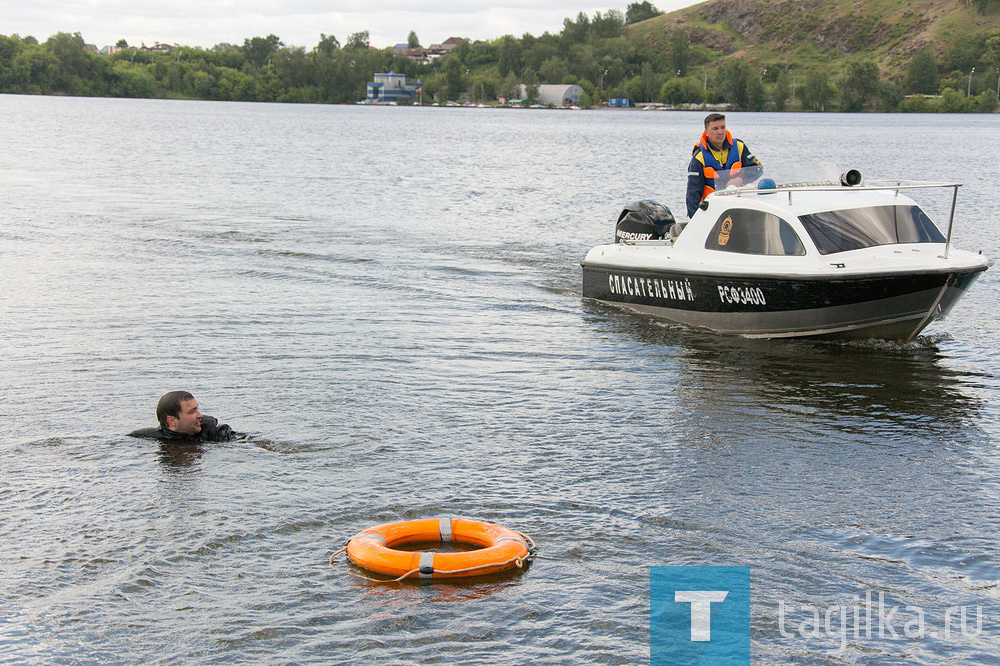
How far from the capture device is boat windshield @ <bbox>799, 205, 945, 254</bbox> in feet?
44.9

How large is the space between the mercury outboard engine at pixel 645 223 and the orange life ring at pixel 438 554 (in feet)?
31.6

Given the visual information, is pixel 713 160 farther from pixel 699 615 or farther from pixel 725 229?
pixel 699 615

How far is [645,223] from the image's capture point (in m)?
16.8

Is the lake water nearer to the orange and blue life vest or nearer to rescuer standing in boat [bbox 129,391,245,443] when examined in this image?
rescuer standing in boat [bbox 129,391,245,443]

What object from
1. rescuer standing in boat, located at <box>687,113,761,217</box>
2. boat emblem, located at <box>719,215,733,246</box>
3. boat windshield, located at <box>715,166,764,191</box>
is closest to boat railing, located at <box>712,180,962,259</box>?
boat windshield, located at <box>715,166,764,191</box>

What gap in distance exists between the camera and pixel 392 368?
1301 centimetres

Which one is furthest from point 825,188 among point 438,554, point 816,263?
point 438,554

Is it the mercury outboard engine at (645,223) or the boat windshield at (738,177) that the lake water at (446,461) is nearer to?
the mercury outboard engine at (645,223)

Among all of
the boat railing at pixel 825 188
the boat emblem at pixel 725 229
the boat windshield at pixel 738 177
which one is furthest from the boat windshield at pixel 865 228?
the boat windshield at pixel 738 177

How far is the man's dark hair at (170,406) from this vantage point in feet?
32.0

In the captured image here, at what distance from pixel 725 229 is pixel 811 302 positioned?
1630mm

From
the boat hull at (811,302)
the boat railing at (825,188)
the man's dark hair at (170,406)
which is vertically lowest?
the man's dark hair at (170,406)

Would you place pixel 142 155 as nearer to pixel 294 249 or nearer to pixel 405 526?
pixel 294 249

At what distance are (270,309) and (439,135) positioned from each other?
277 ft
